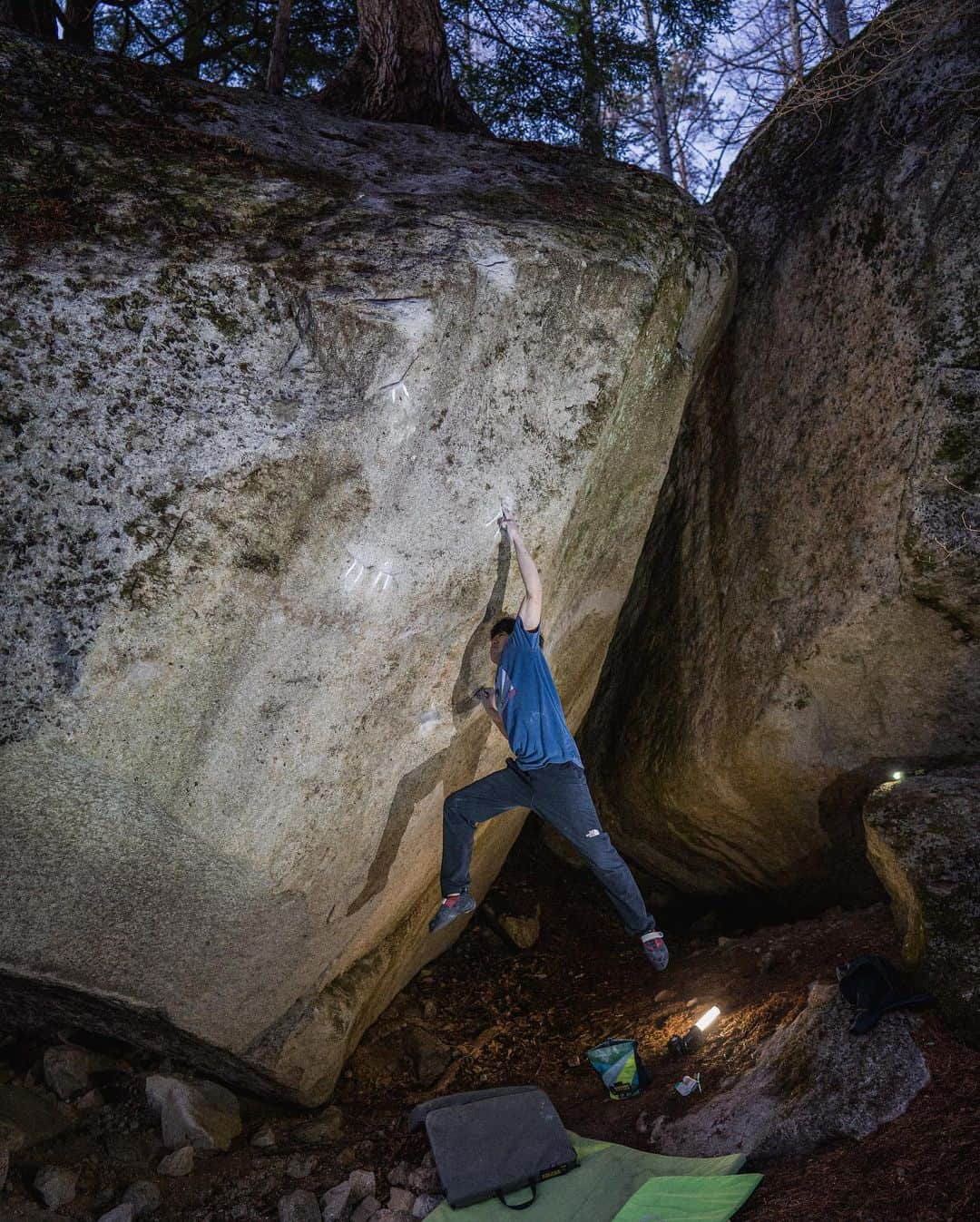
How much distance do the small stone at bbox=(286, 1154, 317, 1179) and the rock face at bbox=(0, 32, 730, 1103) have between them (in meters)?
0.47

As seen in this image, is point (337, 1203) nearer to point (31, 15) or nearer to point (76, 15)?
point (31, 15)

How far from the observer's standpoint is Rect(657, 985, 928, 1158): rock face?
3758 millimetres

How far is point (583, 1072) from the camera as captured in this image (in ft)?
17.5

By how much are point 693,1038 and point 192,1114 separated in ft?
9.36

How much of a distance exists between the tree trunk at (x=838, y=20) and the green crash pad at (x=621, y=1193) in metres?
8.21

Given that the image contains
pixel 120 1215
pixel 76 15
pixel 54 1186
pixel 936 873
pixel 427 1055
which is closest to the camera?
pixel 120 1215

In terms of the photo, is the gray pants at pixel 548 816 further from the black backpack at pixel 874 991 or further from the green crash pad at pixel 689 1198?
the green crash pad at pixel 689 1198

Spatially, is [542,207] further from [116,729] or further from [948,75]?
[116,729]

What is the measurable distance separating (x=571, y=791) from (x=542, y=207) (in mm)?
3420

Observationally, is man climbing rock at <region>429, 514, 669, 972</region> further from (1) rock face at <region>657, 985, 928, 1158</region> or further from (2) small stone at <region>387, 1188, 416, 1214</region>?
(2) small stone at <region>387, 1188, 416, 1214</region>

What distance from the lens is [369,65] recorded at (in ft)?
23.0

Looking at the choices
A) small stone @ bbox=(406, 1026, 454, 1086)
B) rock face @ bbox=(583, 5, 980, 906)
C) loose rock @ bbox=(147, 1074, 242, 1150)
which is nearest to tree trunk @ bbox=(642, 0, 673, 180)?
rock face @ bbox=(583, 5, 980, 906)

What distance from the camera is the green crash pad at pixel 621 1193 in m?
3.53

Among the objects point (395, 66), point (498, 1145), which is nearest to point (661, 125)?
point (395, 66)
